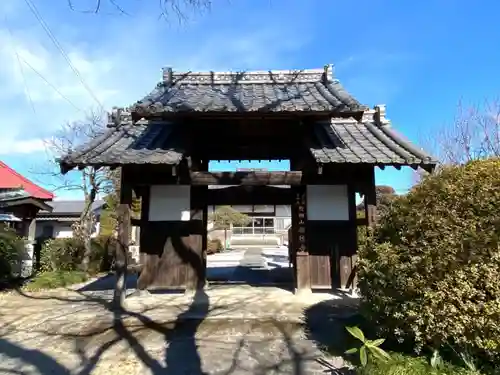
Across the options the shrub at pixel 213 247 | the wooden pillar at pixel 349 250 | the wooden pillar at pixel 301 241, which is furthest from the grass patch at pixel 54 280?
the shrub at pixel 213 247

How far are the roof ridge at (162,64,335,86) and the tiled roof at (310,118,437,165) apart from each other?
1.55 metres

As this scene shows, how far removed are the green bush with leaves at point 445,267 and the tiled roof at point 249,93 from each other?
9.60 ft

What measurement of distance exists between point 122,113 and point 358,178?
6091mm

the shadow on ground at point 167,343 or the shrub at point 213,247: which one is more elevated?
the shrub at point 213,247

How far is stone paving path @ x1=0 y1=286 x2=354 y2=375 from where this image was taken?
433 centimetres

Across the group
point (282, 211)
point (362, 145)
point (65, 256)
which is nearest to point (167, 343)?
point (362, 145)

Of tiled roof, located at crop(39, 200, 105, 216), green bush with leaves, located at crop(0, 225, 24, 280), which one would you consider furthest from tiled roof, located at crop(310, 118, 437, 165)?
tiled roof, located at crop(39, 200, 105, 216)

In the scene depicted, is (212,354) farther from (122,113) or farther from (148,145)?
(122,113)

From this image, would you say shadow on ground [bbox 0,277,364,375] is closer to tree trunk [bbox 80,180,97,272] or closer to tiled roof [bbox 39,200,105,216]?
tree trunk [bbox 80,180,97,272]

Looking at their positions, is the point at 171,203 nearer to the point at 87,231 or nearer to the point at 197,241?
the point at 197,241

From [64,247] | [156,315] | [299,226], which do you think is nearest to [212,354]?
[156,315]

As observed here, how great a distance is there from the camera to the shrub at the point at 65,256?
469 inches

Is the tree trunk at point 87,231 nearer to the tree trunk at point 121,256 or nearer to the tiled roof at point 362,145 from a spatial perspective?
the tree trunk at point 121,256

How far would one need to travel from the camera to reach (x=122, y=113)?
928 cm
